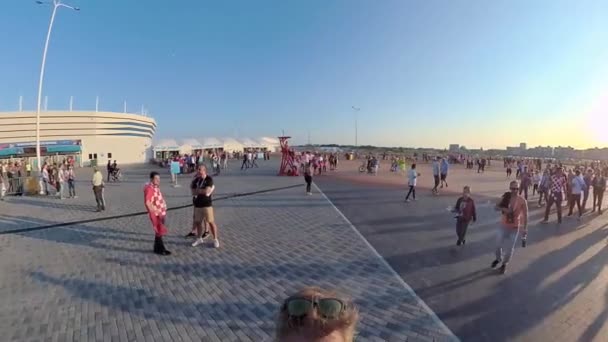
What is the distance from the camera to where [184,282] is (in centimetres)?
521

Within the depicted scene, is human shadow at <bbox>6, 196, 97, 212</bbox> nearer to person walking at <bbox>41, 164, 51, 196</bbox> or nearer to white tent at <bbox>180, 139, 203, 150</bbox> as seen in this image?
person walking at <bbox>41, 164, 51, 196</bbox>

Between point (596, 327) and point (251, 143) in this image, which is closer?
point (596, 327)

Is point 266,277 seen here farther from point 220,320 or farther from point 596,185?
point 596,185

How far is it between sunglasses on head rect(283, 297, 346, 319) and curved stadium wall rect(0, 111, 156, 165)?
59513mm


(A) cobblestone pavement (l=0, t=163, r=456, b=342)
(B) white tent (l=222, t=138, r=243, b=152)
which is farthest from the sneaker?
(B) white tent (l=222, t=138, r=243, b=152)

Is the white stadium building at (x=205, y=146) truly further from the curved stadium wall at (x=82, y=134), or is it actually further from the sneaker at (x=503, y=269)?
the sneaker at (x=503, y=269)

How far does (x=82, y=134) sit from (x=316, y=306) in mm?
70108

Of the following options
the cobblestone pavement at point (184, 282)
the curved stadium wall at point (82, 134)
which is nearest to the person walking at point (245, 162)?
the cobblestone pavement at point (184, 282)

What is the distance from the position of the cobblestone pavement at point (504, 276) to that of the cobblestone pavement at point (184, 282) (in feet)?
1.49

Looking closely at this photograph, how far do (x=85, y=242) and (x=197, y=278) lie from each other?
393cm

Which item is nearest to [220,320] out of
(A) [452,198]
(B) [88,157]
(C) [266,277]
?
(C) [266,277]

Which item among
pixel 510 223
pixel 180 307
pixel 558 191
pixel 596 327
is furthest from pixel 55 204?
pixel 558 191

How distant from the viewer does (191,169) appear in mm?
28156

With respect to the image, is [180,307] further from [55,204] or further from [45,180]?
[45,180]
